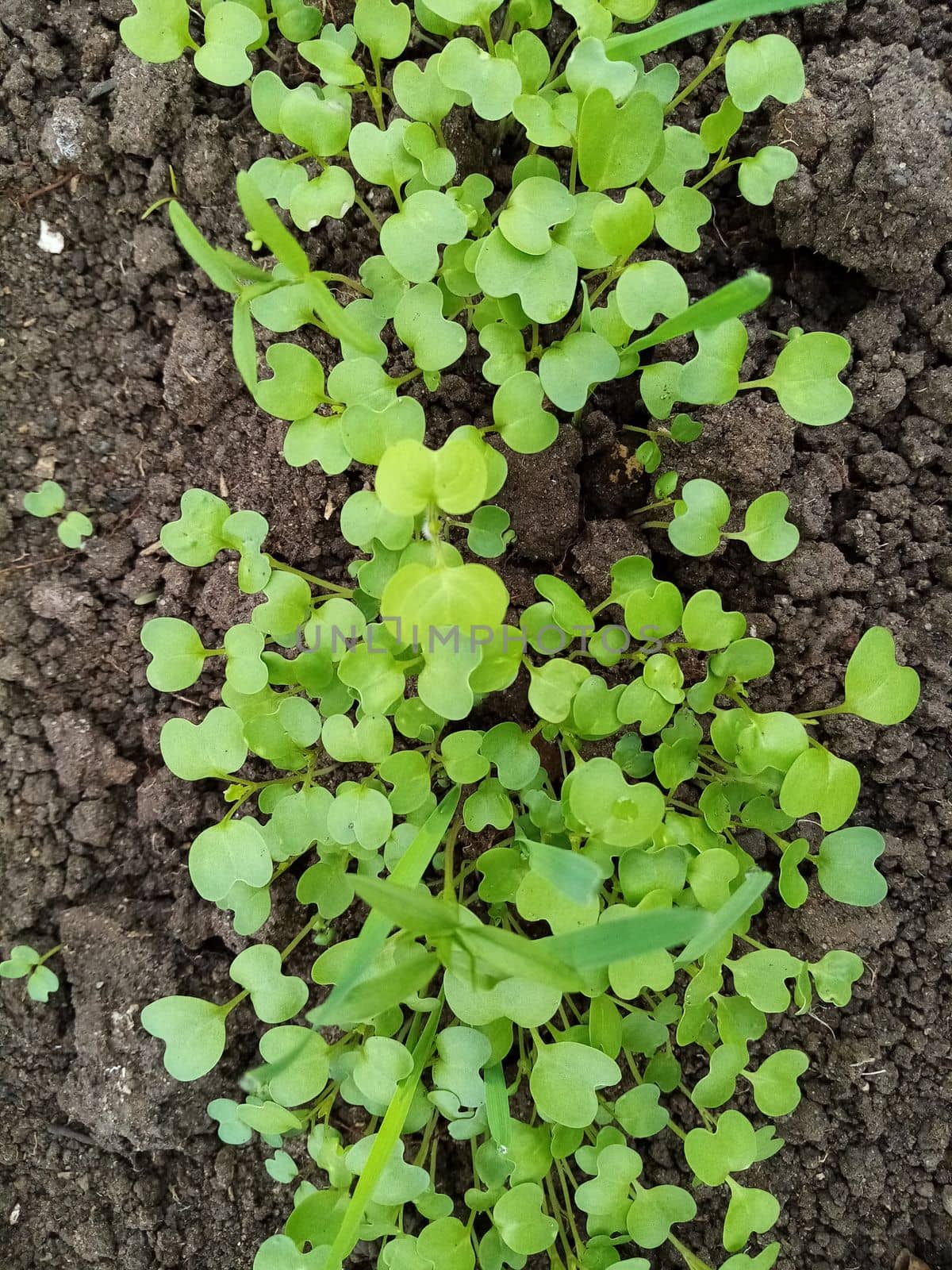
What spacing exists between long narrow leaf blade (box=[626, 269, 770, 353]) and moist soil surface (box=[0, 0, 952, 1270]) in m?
0.36

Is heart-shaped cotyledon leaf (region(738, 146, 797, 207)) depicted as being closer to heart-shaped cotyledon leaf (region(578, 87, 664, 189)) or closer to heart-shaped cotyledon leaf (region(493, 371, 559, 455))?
heart-shaped cotyledon leaf (region(578, 87, 664, 189))

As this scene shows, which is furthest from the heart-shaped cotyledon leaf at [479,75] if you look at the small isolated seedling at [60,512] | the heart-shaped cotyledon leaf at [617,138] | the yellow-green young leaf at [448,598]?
the small isolated seedling at [60,512]

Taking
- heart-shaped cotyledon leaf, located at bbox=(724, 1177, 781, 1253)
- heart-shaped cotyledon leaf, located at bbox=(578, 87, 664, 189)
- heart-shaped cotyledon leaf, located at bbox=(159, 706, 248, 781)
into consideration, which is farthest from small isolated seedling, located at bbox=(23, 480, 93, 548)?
heart-shaped cotyledon leaf, located at bbox=(724, 1177, 781, 1253)

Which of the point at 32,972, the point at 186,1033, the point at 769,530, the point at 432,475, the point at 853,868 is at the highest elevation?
the point at 432,475

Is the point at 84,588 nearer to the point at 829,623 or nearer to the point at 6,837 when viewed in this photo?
the point at 6,837

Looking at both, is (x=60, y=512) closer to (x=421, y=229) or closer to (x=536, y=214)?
(x=421, y=229)

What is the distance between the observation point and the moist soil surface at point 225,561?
4.04ft

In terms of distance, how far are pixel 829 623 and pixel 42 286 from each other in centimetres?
130

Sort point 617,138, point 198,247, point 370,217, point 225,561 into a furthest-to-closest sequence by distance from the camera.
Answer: point 225,561 → point 370,217 → point 617,138 → point 198,247

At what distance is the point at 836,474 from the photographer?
4.12 ft

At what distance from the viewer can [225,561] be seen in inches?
52.0

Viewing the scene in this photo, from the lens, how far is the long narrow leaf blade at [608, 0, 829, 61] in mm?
877

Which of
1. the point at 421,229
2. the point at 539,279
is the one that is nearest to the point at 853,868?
the point at 539,279

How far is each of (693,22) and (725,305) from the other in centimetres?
35
